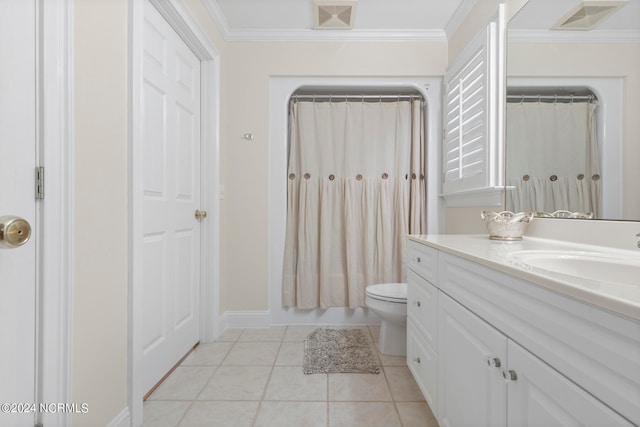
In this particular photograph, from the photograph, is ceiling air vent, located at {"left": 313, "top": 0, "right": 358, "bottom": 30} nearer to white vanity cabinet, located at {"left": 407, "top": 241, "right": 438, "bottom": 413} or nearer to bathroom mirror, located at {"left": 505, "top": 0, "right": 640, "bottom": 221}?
bathroom mirror, located at {"left": 505, "top": 0, "right": 640, "bottom": 221}

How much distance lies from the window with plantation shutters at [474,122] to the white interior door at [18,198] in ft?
6.63

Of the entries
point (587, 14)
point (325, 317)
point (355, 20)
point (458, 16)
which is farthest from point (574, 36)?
point (325, 317)

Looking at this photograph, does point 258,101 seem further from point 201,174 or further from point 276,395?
point 276,395

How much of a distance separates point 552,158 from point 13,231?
1.93 meters

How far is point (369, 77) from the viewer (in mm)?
2537

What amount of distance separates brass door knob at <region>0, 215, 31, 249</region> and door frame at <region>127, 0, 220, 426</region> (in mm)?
523

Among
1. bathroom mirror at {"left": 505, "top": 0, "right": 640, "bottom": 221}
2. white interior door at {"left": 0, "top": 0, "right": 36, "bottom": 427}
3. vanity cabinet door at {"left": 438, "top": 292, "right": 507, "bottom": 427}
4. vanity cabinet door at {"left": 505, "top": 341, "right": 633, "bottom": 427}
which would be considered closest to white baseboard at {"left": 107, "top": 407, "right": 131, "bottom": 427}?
white interior door at {"left": 0, "top": 0, "right": 36, "bottom": 427}

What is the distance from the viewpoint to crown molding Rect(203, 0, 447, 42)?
97.3 inches

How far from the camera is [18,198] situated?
82 cm

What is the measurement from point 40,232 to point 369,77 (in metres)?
2.37

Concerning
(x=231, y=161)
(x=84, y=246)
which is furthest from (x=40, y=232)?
(x=231, y=161)

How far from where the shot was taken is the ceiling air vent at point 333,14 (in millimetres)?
2111

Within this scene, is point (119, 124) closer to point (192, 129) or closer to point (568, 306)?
point (192, 129)

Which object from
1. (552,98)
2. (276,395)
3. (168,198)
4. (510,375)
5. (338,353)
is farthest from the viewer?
(338,353)
